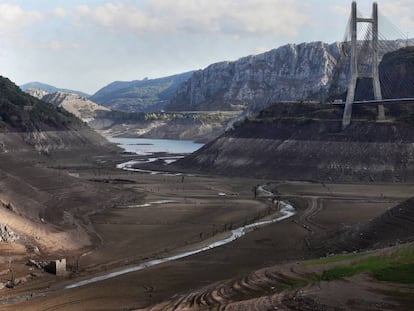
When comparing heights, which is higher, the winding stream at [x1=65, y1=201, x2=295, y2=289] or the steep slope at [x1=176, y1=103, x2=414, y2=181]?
the steep slope at [x1=176, y1=103, x2=414, y2=181]

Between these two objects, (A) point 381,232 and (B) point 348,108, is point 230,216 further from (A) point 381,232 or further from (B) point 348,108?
(B) point 348,108

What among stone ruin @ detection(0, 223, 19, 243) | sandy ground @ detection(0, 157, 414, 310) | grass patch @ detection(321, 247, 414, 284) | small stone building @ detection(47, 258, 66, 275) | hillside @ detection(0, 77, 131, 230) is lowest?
sandy ground @ detection(0, 157, 414, 310)

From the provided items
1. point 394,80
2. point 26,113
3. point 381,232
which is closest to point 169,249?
point 381,232

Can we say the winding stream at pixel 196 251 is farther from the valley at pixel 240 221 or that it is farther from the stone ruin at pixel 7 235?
the stone ruin at pixel 7 235

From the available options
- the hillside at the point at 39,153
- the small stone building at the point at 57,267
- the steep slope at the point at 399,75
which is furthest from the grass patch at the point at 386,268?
the steep slope at the point at 399,75

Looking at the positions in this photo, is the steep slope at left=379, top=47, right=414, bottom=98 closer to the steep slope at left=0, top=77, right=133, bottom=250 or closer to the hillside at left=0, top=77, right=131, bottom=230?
the steep slope at left=0, top=77, right=133, bottom=250

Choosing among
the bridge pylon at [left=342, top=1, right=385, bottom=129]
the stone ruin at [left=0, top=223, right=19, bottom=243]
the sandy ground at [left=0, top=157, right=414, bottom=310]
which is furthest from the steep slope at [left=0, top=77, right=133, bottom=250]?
the bridge pylon at [left=342, top=1, right=385, bottom=129]
